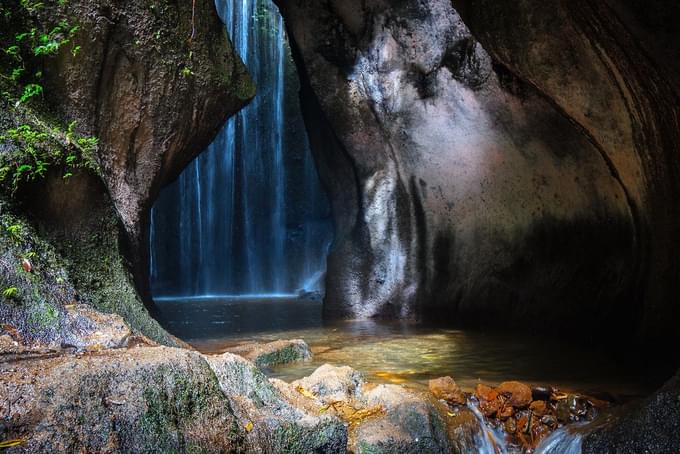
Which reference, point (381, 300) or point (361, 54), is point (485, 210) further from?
point (361, 54)

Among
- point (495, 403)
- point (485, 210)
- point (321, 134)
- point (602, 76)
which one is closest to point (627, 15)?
point (602, 76)

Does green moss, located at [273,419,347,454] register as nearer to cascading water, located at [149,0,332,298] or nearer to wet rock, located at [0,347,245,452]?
wet rock, located at [0,347,245,452]

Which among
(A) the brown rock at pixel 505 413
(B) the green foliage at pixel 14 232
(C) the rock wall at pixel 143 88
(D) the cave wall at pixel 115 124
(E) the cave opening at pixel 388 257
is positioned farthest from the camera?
(E) the cave opening at pixel 388 257

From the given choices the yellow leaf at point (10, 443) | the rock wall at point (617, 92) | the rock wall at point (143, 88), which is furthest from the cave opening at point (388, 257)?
the yellow leaf at point (10, 443)

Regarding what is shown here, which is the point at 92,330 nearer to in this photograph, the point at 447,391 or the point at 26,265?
the point at 26,265

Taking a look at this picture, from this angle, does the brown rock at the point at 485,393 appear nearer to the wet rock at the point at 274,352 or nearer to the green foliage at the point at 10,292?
the wet rock at the point at 274,352

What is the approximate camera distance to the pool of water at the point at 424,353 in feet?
16.5

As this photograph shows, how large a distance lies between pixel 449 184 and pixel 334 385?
219 inches

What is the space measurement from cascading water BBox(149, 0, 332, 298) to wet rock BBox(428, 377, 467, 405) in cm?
1318

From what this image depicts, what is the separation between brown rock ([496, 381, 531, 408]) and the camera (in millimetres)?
4156

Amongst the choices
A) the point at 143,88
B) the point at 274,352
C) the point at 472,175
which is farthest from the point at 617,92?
the point at 143,88

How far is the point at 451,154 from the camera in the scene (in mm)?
8977

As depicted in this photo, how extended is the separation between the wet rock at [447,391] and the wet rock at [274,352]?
73.6 inches

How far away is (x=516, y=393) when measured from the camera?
13.8 feet
